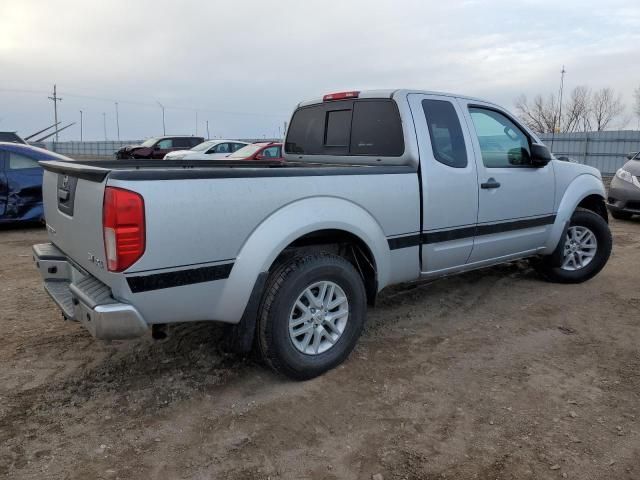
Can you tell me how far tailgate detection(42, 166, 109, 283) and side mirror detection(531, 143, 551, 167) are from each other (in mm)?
3723

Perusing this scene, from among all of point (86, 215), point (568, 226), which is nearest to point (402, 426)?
point (86, 215)

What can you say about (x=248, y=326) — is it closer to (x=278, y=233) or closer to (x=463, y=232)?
(x=278, y=233)

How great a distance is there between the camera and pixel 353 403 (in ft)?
10.5

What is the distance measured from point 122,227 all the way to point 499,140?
3385mm

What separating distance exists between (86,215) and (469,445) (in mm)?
2389

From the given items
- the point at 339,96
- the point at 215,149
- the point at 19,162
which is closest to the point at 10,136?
the point at 215,149

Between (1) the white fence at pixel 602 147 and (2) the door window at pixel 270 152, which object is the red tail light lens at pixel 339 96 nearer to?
(2) the door window at pixel 270 152

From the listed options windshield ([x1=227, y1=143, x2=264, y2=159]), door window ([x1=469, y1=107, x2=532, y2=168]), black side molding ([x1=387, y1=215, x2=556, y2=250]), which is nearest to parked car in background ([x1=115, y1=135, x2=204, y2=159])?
windshield ([x1=227, y1=143, x2=264, y2=159])

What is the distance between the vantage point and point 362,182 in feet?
11.8

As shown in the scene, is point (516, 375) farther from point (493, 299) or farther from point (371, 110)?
point (371, 110)

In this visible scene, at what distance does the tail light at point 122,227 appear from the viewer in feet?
8.70

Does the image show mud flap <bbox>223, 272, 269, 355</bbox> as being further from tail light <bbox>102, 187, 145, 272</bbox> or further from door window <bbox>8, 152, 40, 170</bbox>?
door window <bbox>8, 152, 40, 170</bbox>

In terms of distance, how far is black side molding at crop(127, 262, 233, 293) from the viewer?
2.76m

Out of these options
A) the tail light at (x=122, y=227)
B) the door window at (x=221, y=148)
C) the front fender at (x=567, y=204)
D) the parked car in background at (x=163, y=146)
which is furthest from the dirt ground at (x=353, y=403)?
the parked car in background at (x=163, y=146)
